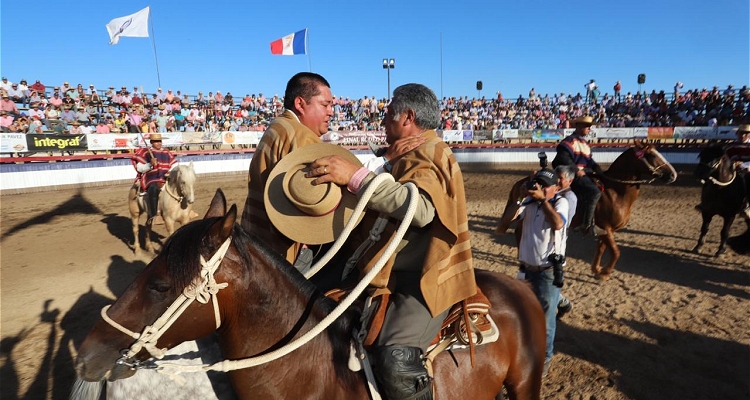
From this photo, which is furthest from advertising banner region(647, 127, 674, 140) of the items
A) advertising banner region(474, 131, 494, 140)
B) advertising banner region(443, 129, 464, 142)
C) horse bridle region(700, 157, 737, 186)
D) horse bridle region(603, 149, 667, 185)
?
horse bridle region(603, 149, 667, 185)

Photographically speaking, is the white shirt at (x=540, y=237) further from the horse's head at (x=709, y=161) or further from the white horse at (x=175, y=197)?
the white horse at (x=175, y=197)

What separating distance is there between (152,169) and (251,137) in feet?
47.5

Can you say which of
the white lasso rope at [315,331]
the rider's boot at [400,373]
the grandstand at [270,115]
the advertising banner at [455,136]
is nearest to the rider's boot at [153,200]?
the grandstand at [270,115]

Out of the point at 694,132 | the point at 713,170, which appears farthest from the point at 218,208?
the point at 694,132

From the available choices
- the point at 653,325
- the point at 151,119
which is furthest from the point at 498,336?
the point at 151,119

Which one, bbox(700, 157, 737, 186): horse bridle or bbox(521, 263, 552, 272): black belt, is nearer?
bbox(521, 263, 552, 272): black belt

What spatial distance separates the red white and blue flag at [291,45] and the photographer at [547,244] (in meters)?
22.5

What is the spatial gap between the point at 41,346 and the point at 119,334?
501cm

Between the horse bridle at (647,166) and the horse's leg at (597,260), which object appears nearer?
the horse's leg at (597,260)

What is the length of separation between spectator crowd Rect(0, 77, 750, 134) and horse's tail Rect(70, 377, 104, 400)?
45.8 ft

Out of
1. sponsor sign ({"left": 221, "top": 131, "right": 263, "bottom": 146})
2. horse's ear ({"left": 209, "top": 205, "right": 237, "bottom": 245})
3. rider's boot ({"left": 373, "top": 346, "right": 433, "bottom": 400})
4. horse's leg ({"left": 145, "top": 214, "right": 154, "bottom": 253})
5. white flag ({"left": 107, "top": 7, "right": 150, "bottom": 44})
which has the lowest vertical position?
horse's leg ({"left": 145, "top": 214, "right": 154, "bottom": 253})

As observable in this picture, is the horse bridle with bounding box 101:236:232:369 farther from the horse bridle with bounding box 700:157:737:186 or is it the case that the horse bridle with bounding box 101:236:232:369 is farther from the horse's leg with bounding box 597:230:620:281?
the horse bridle with bounding box 700:157:737:186

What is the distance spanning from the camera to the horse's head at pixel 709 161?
806 centimetres

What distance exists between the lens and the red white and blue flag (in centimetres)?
2391
